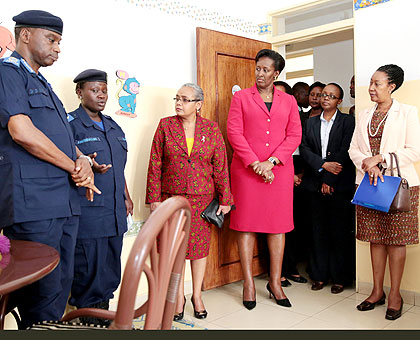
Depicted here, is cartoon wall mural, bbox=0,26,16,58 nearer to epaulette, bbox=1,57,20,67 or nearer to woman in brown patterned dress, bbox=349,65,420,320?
epaulette, bbox=1,57,20,67

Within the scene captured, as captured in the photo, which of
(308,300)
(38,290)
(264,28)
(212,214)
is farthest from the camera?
(264,28)

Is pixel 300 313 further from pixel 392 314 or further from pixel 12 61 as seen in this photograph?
pixel 12 61

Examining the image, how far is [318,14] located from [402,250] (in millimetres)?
3805

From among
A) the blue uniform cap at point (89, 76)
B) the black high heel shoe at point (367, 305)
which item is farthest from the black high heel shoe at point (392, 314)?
the blue uniform cap at point (89, 76)

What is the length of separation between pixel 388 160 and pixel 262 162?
2.89 ft

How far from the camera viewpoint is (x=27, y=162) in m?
1.84

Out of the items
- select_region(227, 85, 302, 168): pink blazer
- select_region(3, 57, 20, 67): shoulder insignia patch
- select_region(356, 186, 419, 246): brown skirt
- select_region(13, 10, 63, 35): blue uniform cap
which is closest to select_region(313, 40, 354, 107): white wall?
select_region(227, 85, 302, 168): pink blazer

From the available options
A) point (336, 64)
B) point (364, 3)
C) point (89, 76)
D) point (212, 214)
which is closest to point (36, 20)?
point (89, 76)

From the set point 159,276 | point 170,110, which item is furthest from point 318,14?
point 159,276

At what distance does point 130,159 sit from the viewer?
3.09 metres

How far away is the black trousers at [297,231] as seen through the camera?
3832mm

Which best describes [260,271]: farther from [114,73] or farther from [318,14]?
[318,14]

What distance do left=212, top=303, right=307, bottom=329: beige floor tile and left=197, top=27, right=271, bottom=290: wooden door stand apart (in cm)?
56

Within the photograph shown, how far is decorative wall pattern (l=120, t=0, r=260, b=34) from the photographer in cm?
321
